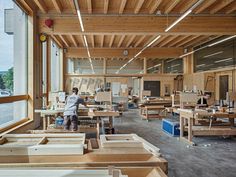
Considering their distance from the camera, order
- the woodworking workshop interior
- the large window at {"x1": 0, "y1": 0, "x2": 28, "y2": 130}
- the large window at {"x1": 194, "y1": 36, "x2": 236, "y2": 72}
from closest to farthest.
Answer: the woodworking workshop interior, the large window at {"x1": 0, "y1": 0, "x2": 28, "y2": 130}, the large window at {"x1": 194, "y1": 36, "x2": 236, "y2": 72}

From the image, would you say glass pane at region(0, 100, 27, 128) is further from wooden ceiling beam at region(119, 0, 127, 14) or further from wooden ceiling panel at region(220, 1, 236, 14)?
wooden ceiling panel at region(220, 1, 236, 14)

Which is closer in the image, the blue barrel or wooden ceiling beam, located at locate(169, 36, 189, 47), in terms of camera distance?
the blue barrel

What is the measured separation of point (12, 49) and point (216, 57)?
908 cm

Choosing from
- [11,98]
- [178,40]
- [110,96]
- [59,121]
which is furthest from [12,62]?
[178,40]

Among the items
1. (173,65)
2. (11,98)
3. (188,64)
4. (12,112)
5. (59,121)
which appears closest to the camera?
(11,98)

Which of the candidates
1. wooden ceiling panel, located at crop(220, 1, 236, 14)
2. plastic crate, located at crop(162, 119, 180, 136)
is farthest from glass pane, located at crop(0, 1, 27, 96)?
wooden ceiling panel, located at crop(220, 1, 236, 14)

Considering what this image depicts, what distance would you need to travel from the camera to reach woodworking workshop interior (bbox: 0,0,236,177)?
7.28ft

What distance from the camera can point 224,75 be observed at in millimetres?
11711

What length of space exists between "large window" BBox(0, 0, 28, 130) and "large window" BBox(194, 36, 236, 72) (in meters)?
8.09

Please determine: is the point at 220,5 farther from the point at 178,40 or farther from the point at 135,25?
the point at 178,40

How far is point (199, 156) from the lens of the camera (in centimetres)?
532

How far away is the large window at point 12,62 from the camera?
20.6 feet

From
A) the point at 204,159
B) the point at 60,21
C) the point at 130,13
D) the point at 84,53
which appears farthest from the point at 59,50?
the point at 204,159

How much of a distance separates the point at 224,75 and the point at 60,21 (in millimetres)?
7463
